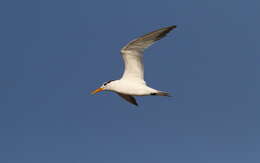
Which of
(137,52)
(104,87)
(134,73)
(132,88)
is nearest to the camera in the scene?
(137,52)

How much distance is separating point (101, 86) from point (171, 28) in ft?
19.1

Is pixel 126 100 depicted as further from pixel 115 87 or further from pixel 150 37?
pixel 150 37

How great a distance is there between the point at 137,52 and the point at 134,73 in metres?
1.30

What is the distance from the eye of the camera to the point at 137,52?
75.2 ft

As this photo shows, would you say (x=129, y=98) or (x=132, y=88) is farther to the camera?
(x=129, y=98)

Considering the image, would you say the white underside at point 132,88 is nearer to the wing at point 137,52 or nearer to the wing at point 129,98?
the wing at point 137,52

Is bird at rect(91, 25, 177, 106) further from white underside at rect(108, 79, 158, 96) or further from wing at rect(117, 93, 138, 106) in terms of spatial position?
wing at rect(117, 93, 138, 106)

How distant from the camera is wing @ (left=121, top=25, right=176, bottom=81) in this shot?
21.6m

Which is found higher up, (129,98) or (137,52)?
(137,52)

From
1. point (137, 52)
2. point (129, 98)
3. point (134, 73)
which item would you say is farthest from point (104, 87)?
point (137, 52)

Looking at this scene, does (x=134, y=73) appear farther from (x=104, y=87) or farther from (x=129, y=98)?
(x=129, y=98)

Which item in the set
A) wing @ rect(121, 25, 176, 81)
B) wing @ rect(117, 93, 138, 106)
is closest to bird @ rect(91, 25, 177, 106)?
wing @ rect(121, 25, 176, 81)

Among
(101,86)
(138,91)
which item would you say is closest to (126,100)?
(101,86)

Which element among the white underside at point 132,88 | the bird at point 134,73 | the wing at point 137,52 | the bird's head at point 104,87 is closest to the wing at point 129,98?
the bird's head at point 104,87
